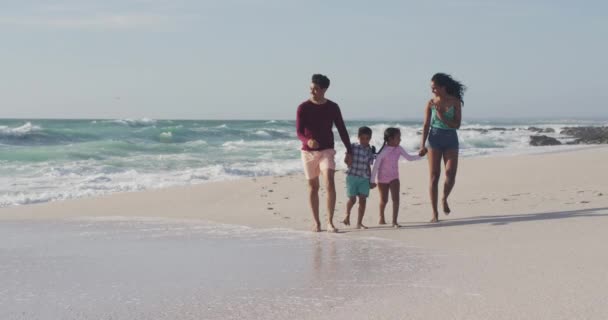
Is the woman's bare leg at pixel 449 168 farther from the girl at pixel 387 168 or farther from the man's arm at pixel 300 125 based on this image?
the man's arm at pixel 300 125

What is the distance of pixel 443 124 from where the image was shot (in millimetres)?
7562

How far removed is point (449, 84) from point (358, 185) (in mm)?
1413

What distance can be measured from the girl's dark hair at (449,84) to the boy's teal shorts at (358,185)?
1246mm

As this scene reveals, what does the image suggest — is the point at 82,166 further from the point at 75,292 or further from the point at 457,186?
the point at 75,292

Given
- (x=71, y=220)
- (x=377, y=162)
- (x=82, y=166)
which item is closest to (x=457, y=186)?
(x=377, y=162)

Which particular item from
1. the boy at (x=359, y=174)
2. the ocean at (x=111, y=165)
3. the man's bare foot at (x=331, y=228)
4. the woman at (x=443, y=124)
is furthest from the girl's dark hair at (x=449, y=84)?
the ocean at (x=111, y=165)

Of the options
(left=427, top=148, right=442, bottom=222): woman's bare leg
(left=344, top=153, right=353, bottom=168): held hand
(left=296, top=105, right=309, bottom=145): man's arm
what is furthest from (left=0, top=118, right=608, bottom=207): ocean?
(left=427, top=148, right=442, bottom=222): woman's bare leg

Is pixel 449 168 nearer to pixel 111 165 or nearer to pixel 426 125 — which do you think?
pixel 426 125

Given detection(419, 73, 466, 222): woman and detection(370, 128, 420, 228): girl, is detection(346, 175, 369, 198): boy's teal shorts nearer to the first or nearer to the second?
detection(370, 128, 420, 228): girl

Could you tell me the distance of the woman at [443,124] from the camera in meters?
7.54

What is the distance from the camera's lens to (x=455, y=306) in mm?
3652

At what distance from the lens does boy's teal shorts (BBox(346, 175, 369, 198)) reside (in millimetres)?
7367

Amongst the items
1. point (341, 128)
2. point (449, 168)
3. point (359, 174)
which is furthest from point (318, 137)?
point (449, 168)

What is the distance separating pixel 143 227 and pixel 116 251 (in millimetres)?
1628
